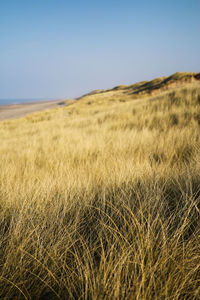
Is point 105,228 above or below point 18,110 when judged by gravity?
below

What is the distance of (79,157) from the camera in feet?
7.75

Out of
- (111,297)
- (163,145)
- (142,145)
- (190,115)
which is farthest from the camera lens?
(190,115)

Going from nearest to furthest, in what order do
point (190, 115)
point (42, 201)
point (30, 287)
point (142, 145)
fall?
point (30, 287) < point (42, 201) < point (142, 145) < point (190, 115)

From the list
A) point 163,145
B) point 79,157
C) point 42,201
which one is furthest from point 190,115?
point 42,201

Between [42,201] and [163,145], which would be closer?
[42,201]

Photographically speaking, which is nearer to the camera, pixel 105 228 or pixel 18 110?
pixel 105 228

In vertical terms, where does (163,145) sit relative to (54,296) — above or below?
above

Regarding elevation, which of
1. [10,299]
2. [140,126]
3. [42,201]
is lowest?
[10,299]

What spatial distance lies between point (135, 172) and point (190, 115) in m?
3.02

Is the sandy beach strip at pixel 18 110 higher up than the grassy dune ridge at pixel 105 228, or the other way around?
the sandy beach strip at pixel 18 110

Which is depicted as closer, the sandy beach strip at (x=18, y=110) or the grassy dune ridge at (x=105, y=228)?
the grassy dune ridge at (x=105, y=228)

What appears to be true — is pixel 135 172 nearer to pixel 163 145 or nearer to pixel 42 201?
pixel 42 201

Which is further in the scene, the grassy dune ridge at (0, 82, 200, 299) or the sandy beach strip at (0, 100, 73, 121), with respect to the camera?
the sandy beach strip at (0, 100, 73, 121)

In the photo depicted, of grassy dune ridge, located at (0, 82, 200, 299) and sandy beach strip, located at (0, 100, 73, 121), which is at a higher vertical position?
sandy beach strip, located at (0, 100, 73, 121)
